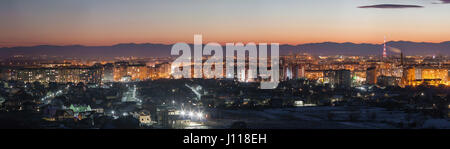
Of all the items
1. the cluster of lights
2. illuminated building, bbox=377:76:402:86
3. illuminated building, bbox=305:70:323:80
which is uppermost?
illuminated building, bbox=305:70:323:80

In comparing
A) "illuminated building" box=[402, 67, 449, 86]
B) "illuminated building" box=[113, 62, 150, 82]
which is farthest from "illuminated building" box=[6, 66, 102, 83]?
"illuminated building" box=[402, 67, 449, 86]

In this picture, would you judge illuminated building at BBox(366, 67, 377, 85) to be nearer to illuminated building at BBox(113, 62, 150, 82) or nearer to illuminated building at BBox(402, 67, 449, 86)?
illuminated building at BBox(402, 67, 449, 86)

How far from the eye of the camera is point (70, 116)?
12383 mm

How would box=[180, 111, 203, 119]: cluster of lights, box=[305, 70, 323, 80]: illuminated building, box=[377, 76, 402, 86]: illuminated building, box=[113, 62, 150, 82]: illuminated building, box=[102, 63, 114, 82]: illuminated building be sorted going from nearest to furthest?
1. box=[180, 111, 203, 119]: cluster of lights
2. box=[377, 76, 402, 86]: illuminated building
3. box=[102, 63, 114, 82]: illuminated building
4. box=[113, 62, 150, 82]: illuminated building
5. box=[305, 70, 323, 80]: illuminated building

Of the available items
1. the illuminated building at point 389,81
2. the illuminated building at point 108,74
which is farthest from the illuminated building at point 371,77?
the illuminated building at point 108,74

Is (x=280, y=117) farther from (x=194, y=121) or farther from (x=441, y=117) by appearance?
(x=441, y=117)

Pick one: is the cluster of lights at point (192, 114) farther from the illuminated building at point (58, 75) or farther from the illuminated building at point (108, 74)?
the illuminated building at point (108, 74)

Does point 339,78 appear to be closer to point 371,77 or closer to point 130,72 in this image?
point 371,77

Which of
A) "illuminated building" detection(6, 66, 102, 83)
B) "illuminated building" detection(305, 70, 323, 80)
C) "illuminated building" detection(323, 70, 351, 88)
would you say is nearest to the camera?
"illuminated building" detection(323, 70, 351, 88)

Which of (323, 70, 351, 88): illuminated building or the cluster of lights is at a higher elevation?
(323, 70, 351, 88): illuminated building

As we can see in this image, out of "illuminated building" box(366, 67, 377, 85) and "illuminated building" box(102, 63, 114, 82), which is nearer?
"illuminated building" box(366, 67, 377, 85)

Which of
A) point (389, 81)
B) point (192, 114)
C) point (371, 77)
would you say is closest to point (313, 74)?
point (371, 77)
